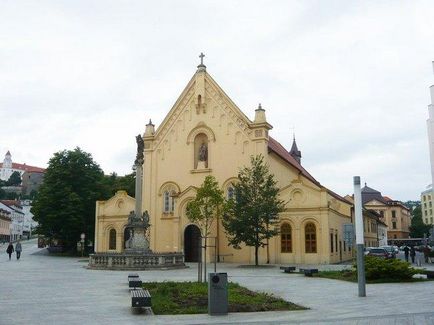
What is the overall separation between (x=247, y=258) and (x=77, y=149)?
29111mm

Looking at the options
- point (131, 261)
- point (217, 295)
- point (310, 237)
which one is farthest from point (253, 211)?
point (217, 295)

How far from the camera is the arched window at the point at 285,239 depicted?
38.6m

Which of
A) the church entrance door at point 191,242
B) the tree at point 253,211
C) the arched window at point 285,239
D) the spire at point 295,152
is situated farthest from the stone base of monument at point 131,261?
the spire at point 295,152

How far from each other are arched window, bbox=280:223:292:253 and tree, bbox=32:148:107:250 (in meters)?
24.8

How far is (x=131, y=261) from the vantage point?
2930cm

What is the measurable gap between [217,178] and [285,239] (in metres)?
7.73

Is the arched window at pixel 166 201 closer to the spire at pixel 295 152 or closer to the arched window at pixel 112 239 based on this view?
the arched window at pixel 112 239

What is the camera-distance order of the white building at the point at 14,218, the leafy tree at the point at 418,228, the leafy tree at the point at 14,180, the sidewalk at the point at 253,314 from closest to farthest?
the sidewalk at the point at 253,314 → the leafy tree at the point at 418,228 → the white building at the point at 14,218 → the leafy tree at the point at 14,180

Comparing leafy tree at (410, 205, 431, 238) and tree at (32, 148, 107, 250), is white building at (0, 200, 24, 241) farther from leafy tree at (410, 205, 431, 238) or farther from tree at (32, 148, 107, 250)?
leafy tree at (410, 205, 431, 238)

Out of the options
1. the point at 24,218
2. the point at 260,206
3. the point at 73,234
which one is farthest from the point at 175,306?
the point at 24,218

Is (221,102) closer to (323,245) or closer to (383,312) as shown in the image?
(323,245)

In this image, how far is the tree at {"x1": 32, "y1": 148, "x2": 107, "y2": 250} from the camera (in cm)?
5316

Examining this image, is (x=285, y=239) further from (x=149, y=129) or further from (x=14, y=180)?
(x=14, y=180)

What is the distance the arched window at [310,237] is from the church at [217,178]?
79 millimetres
